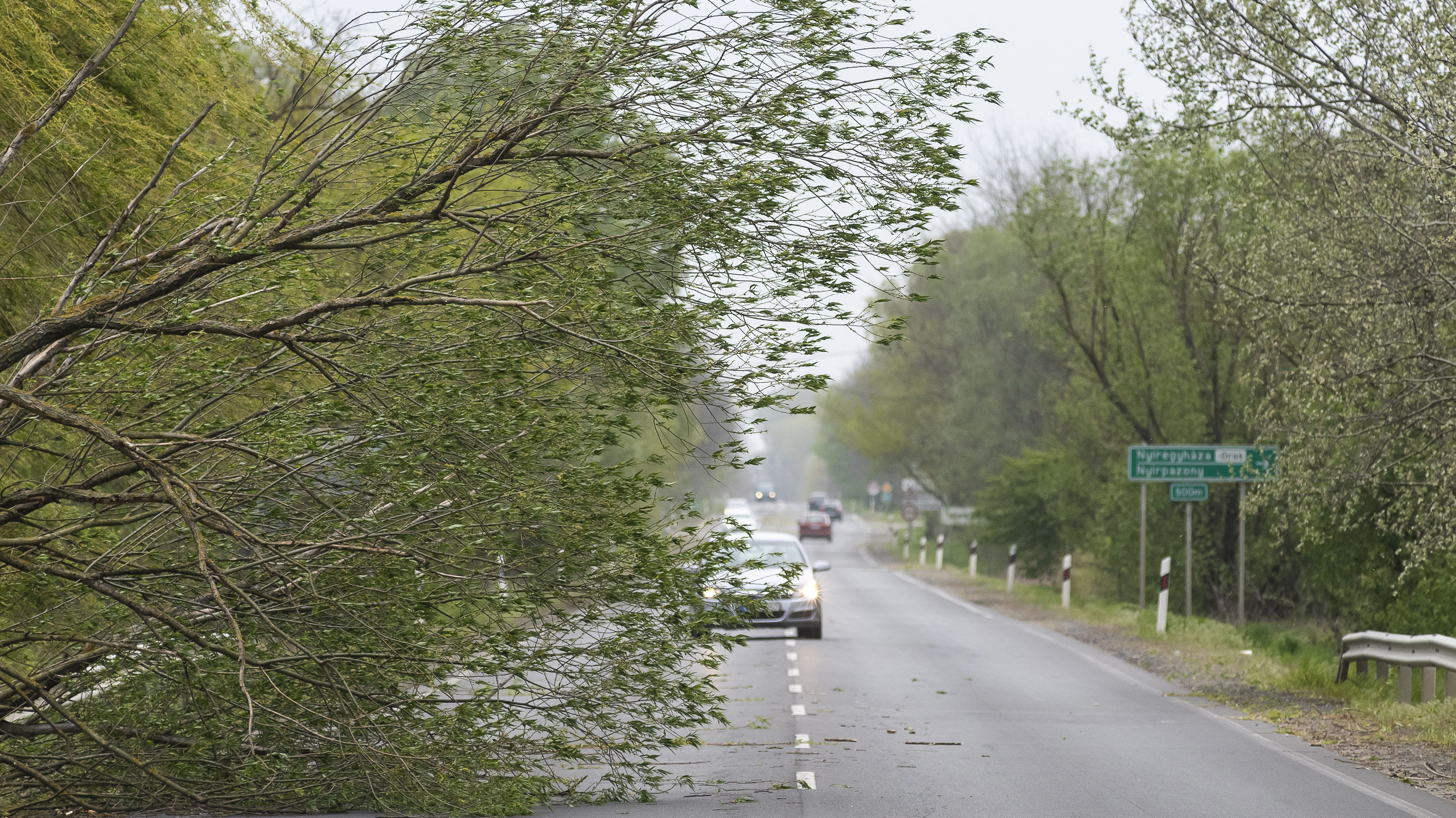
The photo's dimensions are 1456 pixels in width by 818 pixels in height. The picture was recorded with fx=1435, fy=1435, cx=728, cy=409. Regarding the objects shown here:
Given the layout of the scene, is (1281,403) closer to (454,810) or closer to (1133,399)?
(1133,399)

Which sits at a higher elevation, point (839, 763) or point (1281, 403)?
point (1281, 403)

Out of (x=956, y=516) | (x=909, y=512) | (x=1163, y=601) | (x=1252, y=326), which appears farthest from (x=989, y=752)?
(x=909, y=512)

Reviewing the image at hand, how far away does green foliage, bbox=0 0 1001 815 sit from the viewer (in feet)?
25.1

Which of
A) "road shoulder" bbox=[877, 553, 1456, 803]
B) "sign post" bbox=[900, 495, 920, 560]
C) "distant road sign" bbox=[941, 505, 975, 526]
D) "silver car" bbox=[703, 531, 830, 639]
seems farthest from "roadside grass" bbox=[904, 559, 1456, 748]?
"sign post" bbox=[900, 495, 920, 560]

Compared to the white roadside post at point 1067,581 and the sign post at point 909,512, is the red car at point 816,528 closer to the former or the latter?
the sign post at point 909,512

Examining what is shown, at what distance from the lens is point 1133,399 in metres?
30.1

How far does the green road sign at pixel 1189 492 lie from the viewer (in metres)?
24.7

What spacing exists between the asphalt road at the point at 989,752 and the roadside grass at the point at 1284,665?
86cm

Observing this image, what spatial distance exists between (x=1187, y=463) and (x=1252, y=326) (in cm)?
312

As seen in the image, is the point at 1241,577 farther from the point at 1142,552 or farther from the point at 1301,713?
the point at 1301,713

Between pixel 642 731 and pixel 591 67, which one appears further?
pixel 642 731

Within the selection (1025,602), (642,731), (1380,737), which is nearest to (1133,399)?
(1025,602)

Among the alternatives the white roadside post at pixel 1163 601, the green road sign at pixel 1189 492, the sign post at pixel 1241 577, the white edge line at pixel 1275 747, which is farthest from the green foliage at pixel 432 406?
the green road sign at pixel 1189 492

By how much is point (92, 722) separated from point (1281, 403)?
784 inches
